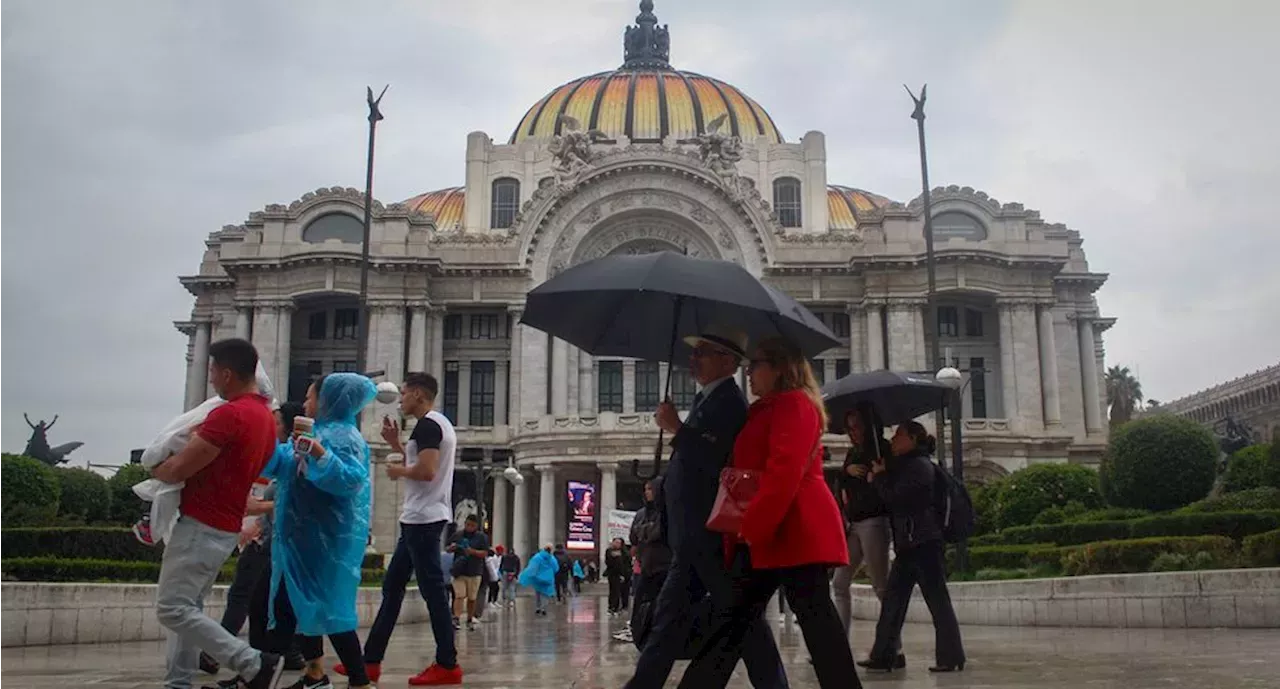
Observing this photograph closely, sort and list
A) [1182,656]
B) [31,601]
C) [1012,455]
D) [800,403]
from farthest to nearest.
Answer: [1012,455]
[31,601]
[1182,656]
[800,403]

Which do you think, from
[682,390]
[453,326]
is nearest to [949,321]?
[682,390]

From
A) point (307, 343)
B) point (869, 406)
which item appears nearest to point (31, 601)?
point (869, 406)

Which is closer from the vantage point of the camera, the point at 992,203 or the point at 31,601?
the point at 31,601

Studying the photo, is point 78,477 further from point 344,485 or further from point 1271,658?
point 1271,658

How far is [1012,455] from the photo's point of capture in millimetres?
46531

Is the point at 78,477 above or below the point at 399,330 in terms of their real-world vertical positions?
below

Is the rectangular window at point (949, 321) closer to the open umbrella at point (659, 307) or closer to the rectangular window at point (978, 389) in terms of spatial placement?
the rectangular window at point (978, 389)

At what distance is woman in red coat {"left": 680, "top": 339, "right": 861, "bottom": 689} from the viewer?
5.86 meters

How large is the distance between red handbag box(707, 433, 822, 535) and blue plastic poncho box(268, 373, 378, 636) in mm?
2686

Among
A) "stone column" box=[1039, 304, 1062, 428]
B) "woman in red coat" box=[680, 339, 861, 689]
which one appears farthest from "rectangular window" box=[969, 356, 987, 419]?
"woman in red coat" box=[680, 339, 861, 689]

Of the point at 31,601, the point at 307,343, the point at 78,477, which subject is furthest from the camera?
the point at 307,343

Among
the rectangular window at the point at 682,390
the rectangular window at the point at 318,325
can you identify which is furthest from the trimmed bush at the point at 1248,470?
the rectangular window at the point at 318,325

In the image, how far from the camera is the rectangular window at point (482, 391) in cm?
5103

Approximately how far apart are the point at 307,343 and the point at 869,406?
148 feet
